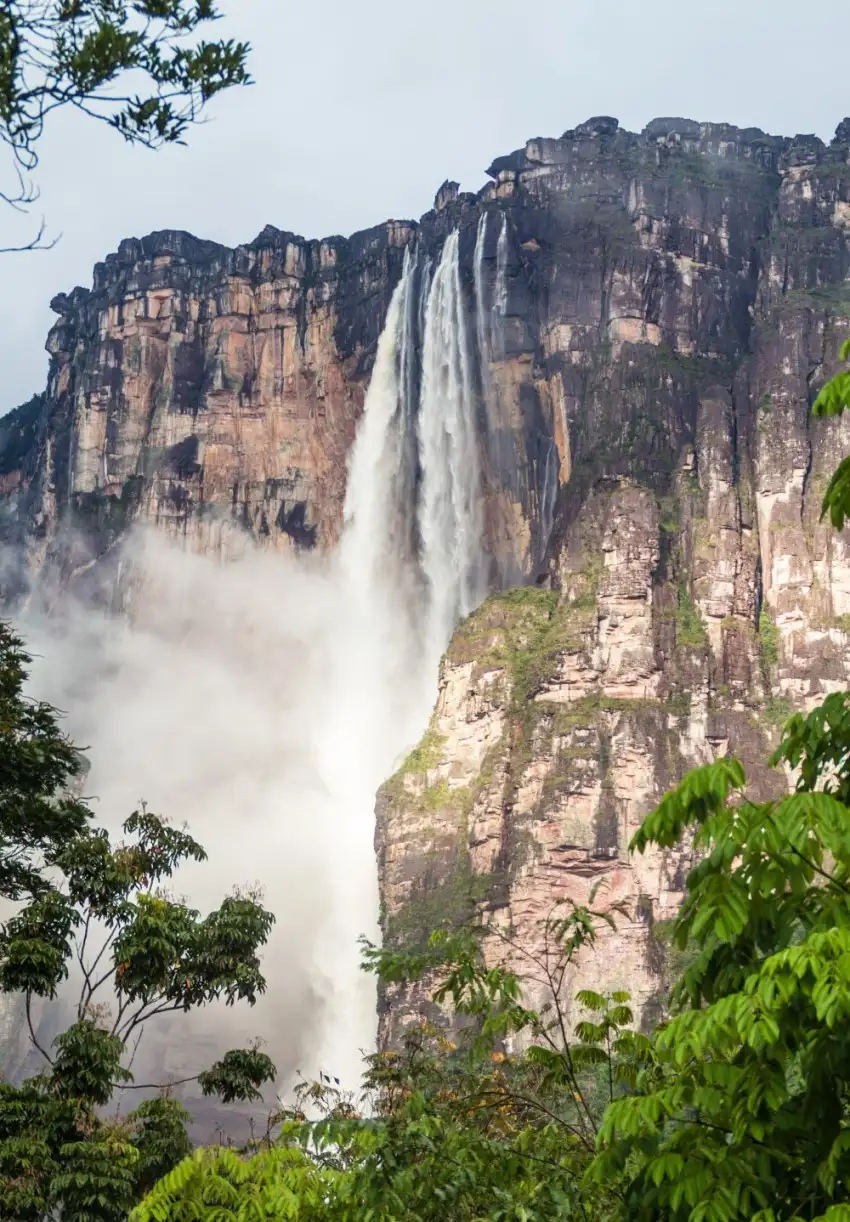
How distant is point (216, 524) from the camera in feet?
312

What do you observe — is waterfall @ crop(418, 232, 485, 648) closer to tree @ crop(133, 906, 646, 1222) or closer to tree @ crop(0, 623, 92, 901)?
tree @ crop(0, 623, 92, 901)

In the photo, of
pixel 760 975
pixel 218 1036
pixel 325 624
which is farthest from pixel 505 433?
pixel 760 975

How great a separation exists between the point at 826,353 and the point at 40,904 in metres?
70.4

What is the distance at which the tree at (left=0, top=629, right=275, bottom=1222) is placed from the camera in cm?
1517

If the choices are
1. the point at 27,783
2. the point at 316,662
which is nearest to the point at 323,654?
the point at 316,662

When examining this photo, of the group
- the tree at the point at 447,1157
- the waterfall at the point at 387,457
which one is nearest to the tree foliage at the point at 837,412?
the tree at the point at 447,1157

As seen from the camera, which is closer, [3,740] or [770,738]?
[3,740]

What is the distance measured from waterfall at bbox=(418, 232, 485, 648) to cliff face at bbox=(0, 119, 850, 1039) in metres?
0.89

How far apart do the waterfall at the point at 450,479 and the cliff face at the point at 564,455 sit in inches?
35.0

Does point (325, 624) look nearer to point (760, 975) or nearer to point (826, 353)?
point (826, 353)

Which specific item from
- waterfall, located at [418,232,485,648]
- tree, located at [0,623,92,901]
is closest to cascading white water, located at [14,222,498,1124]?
waterfall, located at [418,232,485,648]

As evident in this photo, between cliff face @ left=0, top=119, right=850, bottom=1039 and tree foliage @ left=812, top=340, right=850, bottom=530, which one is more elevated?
cliff face @ left=0, top=119, right=850, bottom=1039

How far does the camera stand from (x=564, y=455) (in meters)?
81.1

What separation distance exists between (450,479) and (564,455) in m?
6.23
